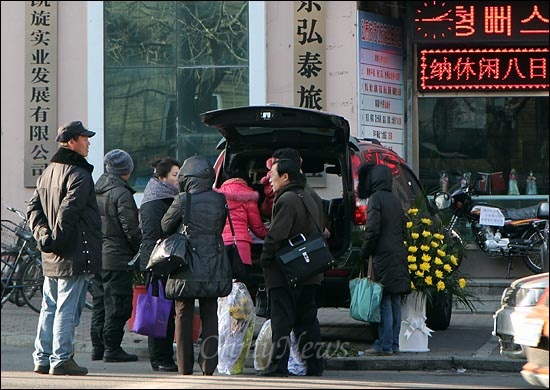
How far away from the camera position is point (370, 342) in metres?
11.9

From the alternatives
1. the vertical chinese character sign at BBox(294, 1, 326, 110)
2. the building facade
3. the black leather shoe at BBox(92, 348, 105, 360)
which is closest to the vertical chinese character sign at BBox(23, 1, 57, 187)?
the building facade

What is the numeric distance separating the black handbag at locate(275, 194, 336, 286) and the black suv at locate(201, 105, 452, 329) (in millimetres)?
1215

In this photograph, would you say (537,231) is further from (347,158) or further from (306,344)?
(306,344)

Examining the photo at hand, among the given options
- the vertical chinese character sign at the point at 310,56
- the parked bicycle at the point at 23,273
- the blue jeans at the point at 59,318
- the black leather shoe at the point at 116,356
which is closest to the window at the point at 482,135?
the vertical chinese character sign at the point at 310,56

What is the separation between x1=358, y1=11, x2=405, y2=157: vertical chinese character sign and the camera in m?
16.5

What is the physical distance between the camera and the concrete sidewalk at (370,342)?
34.2 feet

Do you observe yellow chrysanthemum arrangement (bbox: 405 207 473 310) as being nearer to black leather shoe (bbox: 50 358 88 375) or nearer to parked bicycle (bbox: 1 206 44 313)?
black leather shoe (bbox: 50 358 88 375)

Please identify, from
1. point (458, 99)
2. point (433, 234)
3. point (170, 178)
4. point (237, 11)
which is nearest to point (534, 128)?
point (458, 99)

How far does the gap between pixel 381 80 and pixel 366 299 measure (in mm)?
6998

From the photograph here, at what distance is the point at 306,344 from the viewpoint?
9711mm

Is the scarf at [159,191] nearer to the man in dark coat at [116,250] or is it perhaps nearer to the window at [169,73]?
the man in dark coat at [116,250]

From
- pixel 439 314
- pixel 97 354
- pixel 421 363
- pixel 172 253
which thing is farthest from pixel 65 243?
pixel 439 314

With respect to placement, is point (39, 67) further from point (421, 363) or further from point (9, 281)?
point (421, 363)

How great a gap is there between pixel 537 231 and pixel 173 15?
19.8ft
